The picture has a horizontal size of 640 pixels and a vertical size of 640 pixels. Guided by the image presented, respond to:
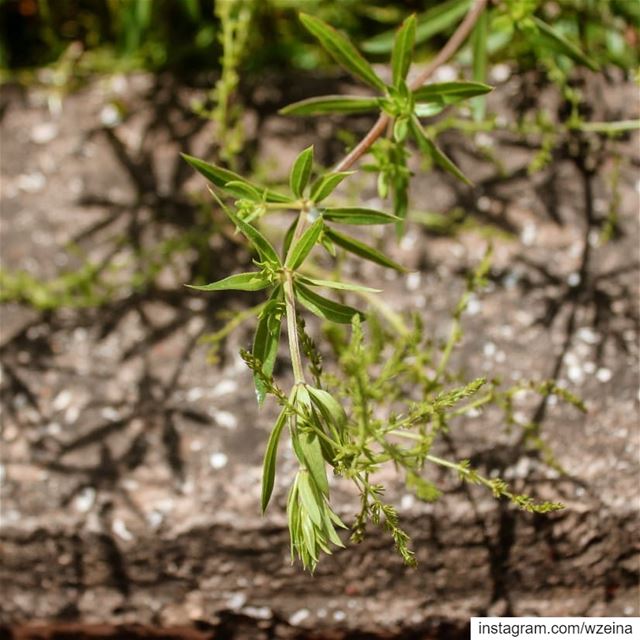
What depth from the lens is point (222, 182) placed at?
117 centimetres

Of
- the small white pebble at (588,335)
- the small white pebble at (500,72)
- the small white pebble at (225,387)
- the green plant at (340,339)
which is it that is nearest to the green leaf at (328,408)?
the green plant at (340,339)

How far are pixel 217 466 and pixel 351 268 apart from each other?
1.61 feet

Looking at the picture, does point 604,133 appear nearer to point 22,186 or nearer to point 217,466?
point 217,466

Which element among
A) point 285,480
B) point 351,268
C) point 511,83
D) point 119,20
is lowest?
point 285,480

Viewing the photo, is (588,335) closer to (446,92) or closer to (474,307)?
(474,307)

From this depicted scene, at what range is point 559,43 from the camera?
1377 mm

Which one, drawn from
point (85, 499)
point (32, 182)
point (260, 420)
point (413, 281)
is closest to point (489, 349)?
point (413, 281)

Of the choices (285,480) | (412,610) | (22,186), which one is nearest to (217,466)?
(285,480)

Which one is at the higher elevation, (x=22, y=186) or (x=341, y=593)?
(x=22, y=186)

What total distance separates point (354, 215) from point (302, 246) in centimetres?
16

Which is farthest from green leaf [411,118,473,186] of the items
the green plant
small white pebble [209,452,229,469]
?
small white pebble [209,452,229,469]

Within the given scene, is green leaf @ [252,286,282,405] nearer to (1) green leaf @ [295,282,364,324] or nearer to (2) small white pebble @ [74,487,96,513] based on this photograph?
(1) green leaf @ [295,282,364,324]

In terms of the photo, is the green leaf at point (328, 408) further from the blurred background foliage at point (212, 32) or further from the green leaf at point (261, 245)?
the blurred background foliage at point (212, 32)

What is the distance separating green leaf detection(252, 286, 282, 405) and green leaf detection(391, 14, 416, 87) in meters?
0.40
